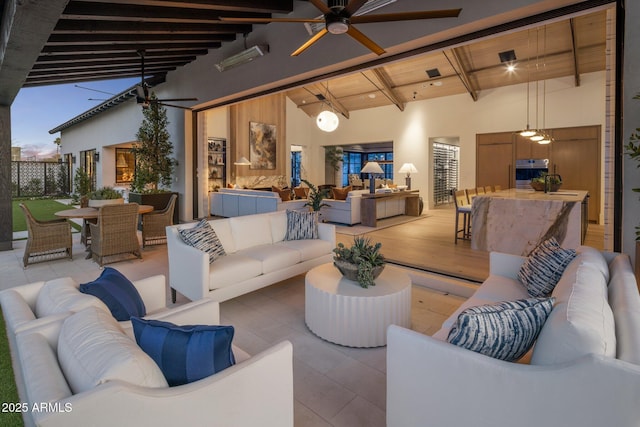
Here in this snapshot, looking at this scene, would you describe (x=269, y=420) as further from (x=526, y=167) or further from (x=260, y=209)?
(x=526, y=167)

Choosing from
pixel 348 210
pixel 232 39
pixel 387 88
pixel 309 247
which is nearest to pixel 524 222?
pixel 309 247

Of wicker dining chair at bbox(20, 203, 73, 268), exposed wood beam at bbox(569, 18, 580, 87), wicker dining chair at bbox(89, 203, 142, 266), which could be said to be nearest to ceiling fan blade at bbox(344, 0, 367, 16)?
wicker dining chair at bbox(89, 203, 142, 266)

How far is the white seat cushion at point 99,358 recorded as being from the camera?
1.03 metres

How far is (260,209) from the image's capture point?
8.12m

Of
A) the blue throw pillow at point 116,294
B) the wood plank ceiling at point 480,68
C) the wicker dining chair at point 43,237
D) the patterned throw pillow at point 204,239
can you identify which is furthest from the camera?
the wood plank ceiling at point 480,68

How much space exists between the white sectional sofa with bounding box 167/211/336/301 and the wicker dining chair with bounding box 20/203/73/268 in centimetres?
250

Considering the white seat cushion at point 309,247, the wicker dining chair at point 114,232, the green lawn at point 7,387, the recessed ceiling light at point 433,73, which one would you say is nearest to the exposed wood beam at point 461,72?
the recessed ceiling light at point 433,73

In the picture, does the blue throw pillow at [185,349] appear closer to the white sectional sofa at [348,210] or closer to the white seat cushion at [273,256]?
the white seat cushion at [273,256]

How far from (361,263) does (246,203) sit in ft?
20.3

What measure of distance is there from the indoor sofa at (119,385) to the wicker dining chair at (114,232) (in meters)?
3.77

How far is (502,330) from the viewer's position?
137cm

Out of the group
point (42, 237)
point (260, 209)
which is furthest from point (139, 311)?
point (260, 209)

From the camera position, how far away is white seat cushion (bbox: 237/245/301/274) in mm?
3475

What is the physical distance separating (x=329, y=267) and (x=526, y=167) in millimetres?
8289
